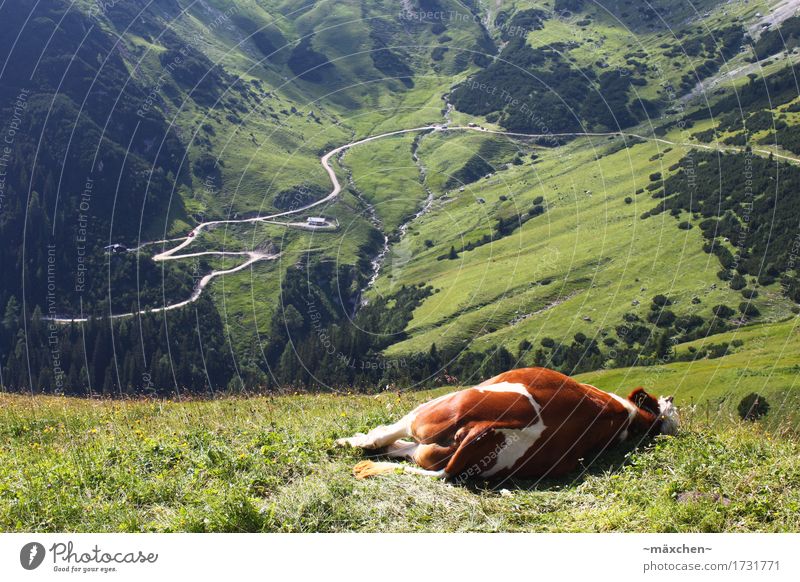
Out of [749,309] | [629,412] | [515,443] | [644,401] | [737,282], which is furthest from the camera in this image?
[737,282]

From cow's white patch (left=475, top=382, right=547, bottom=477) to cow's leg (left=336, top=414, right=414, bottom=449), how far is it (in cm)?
163

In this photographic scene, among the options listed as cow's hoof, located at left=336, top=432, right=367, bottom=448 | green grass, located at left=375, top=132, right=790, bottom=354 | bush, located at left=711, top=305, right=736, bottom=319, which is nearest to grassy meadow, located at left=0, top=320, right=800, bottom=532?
cow's hoof, located at left=336, top=432, right=367, bottom=448

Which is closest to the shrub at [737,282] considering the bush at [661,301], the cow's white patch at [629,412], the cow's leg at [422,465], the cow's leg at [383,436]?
the bush at [661,301]

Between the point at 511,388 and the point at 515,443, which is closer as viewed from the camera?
the point at 515,443

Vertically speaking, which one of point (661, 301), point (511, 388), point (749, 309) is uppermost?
point (511, 388)

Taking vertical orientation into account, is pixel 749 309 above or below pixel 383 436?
below

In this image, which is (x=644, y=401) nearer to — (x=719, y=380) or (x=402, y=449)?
(x=402, y=449)

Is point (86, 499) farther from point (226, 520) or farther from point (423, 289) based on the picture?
point (423, 289)

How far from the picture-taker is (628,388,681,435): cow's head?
1470 centimetres

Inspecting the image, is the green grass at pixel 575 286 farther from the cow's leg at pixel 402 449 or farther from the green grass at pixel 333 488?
the cow's leg at pixel 402 449

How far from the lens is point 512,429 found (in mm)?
13406

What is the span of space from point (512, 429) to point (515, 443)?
246mm

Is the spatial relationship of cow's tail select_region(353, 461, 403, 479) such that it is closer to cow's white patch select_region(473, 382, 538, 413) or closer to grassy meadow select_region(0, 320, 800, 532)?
grassy meadow select_region(0, 320, 800, 532)

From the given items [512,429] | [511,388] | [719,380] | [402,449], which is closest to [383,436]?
[402,449]
